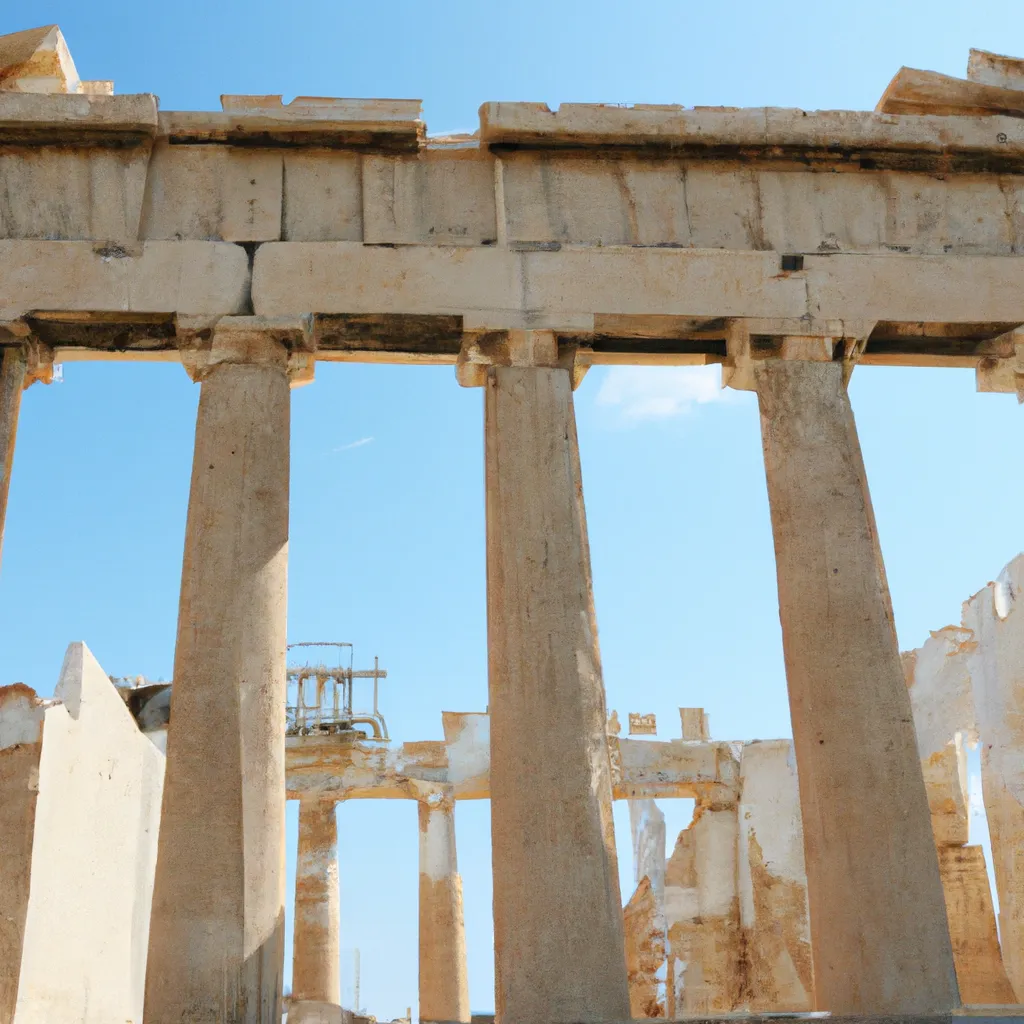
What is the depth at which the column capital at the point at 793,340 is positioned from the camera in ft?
37.1

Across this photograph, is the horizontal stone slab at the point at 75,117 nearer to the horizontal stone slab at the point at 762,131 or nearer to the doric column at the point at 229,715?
the doric column at the point at 229,715

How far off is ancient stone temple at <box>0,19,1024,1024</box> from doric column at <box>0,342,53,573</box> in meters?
0.03

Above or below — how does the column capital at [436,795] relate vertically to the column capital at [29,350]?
below

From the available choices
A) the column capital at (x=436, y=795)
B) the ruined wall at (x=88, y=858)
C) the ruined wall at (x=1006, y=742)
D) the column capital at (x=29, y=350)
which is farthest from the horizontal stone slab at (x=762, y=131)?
the column capital at (x=436, y=795)

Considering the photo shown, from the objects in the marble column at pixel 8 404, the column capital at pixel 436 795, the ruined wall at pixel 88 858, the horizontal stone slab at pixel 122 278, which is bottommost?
the ruined wall at pixel 88 858

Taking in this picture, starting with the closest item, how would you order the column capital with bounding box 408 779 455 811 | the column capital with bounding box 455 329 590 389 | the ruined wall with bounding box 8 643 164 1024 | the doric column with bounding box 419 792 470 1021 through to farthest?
the column capital with bounding box 455 329 590 389 → the ruined wall with bounding box 8 643 164 1024 → the doric column with bounding box 419 792 470 1021 → the column capital with bounding box 408 779 455 811

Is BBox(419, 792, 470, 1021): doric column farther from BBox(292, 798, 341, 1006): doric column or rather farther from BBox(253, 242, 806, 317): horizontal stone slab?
BBox(253, 242, 806, 317): horizontal stone slab

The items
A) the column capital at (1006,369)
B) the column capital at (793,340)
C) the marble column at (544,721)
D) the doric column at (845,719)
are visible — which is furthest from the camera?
the column capital at (1006,369)

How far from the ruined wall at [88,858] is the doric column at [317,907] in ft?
26.2

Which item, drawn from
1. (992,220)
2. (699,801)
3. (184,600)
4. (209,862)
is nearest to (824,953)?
(209,862)

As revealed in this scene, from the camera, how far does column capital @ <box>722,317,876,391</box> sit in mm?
11320

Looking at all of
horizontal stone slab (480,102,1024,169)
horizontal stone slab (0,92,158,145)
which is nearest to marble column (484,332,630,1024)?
horizontal stone slab (480,102,1024,169)

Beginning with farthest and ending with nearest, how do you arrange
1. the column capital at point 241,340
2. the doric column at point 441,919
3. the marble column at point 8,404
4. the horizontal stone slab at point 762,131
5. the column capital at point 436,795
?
the column capital at point 436,795
the doric column at point 441,919
the horizontal stone slab at point 762,131
the column capital at point 241,340
the marble column at point 8,404

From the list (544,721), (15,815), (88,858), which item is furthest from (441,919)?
(544,721)
